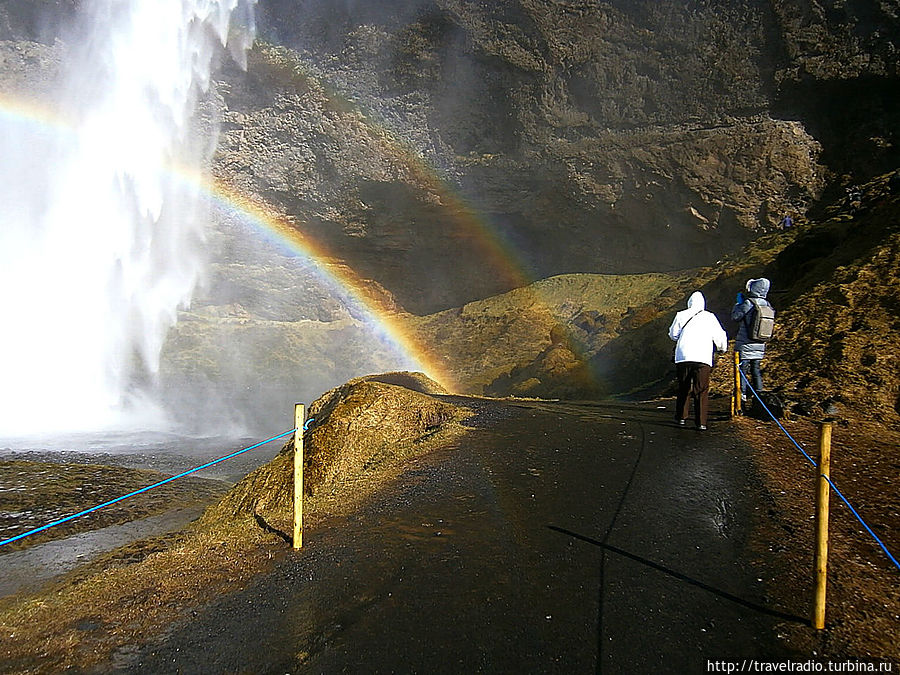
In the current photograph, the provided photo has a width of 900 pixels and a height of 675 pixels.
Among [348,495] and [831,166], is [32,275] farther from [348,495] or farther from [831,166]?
[831,166]

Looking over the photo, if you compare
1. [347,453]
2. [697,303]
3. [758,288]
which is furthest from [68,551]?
[758,288]

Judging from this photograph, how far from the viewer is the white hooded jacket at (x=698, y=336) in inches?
307

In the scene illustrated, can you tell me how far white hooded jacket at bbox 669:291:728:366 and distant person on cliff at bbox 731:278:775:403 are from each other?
1.10m

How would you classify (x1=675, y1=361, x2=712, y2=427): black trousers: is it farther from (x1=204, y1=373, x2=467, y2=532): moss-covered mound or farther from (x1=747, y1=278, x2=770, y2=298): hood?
(x1=204, y1=373, x2=467, y2=532): moss-covered mound

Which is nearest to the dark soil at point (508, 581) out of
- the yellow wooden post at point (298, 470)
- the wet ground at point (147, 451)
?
the yellow wooden post at point (298, 470)

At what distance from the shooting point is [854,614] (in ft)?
11.0

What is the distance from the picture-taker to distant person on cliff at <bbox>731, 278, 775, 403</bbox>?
8.64 meters

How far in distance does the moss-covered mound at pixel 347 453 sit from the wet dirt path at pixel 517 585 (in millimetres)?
527

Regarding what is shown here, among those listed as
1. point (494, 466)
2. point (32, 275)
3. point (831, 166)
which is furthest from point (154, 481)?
point (831, 166)

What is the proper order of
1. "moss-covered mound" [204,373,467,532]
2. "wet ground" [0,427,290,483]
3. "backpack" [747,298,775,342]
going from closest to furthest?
1. "moss-covered mound" [204,373,467,532]
2. "backpack" [747,298,775,342]
3. "wet ground" [0,427,290,483]

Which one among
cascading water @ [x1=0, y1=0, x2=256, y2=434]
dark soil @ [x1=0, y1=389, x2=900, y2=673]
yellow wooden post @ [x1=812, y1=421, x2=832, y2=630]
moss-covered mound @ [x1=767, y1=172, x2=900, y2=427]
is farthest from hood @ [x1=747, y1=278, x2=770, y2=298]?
cascading water @ [x1=0, y1=0, x2=256, y2=434]

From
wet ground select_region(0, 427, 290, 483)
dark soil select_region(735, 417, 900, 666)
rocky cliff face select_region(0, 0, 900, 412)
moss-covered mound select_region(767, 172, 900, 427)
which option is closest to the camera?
dark soil select_region(735, 417, 900, 666)

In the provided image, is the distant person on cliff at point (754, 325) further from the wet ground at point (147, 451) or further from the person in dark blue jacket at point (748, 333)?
the wet ground at point (147, 451)

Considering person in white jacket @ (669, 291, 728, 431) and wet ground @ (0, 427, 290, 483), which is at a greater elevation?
person in white jacket @ (669, 291, 728, 431)
